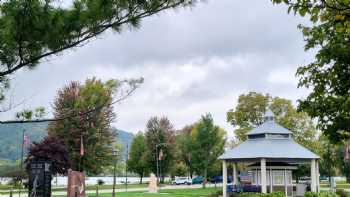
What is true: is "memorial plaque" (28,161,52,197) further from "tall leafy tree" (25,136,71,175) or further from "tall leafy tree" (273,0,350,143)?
"tall leafy tree" (25,136,71,175)

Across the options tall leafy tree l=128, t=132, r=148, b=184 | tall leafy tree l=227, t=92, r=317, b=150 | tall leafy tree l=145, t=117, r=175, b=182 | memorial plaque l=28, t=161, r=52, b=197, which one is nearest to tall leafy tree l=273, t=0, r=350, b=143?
memorial plaque l=28, t=161, r=52, b=197

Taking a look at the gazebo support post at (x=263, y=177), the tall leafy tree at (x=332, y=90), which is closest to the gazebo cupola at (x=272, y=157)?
the gazebo support post at (x=263, y=177)

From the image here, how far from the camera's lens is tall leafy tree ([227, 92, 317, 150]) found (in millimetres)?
48156

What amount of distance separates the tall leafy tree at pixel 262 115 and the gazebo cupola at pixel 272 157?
42.3 feet

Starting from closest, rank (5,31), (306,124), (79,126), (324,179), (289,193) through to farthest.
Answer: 1. (5,31)
2. (289,193)
3. (79,126)
4. (306,124)
5. (324,179)

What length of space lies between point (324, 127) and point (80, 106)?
5473 millimetres

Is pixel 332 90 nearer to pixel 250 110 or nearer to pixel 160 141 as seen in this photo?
pixel 250 110

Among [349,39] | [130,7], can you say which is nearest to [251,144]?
[349,39]

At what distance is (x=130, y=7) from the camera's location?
8180 millimetres

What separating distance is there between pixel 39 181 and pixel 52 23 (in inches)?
532

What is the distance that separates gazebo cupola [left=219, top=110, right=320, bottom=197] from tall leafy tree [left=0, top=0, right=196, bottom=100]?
24228 mm

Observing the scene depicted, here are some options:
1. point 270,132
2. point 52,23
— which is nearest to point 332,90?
point 52,23

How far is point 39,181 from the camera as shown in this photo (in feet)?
64.4

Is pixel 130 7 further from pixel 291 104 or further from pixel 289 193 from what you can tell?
pixel 291 104
